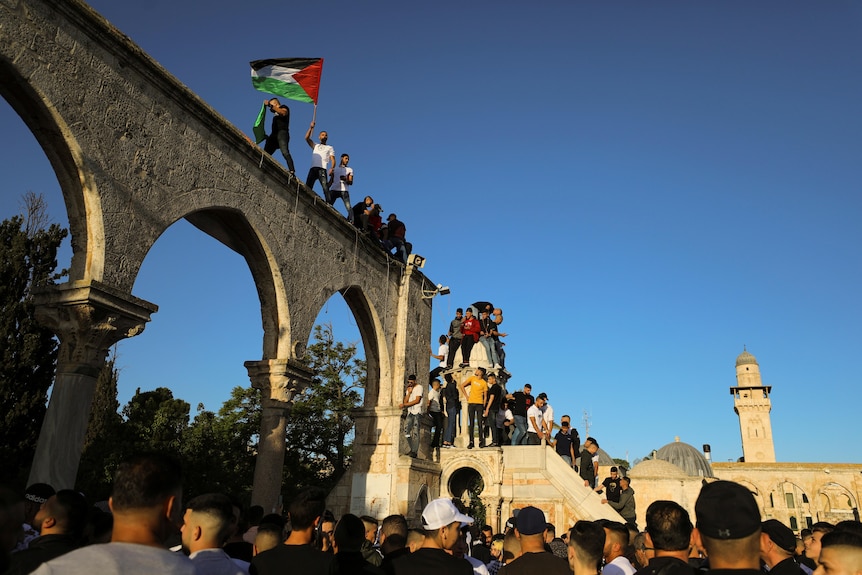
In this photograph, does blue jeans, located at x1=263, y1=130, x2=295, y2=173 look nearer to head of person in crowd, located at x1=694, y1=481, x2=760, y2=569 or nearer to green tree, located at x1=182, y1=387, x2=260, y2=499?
head of person in crowd, located at x1=694, y1=481, x2=760, y2=569

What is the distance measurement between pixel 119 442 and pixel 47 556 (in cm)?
1909

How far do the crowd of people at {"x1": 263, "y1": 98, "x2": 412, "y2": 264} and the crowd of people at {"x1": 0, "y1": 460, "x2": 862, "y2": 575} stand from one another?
→ 776 cm

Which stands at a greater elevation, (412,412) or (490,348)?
(490,348)

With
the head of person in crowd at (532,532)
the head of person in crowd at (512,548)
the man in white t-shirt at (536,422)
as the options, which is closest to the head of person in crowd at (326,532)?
the head of person in crowd at (512,548)

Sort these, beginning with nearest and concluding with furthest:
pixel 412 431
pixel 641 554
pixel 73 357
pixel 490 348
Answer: pixel 641 554 < pixel 73 357 < pixel 412 431 < pixel 490 348

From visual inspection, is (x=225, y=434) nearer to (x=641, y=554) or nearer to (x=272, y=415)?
(x=272, y=415)

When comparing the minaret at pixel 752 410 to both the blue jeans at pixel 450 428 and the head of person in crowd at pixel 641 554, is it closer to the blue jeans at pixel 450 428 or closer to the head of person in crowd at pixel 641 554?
the blue jeans at pixel 450 428

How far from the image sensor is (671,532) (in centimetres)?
342

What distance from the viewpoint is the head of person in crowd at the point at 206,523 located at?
3.12m

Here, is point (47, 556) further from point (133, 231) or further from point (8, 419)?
point (8, 419)

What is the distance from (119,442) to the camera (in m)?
19.7

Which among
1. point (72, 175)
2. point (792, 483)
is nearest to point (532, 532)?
point (72, 175)

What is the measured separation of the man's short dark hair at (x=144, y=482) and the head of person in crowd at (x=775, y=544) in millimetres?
3511

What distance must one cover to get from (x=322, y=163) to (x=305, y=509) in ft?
32.0
